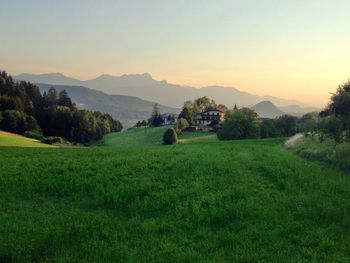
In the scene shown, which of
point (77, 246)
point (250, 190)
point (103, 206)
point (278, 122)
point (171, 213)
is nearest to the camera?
point (77, 246)

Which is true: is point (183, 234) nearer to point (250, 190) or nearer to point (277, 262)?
point (277, 262)

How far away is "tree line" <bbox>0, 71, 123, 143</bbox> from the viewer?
104250mm

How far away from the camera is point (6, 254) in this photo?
38.5ft

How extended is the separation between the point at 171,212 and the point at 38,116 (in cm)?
11066

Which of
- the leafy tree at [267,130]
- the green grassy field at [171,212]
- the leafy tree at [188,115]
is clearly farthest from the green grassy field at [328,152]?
the leafy tree at [188,115]

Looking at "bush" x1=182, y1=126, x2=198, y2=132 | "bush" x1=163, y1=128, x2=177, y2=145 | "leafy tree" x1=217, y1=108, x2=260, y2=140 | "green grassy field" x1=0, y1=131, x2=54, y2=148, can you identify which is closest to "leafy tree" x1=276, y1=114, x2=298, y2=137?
"bush" x1=163, y1=128, x2=177, y2=145

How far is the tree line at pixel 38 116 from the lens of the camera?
10425cm

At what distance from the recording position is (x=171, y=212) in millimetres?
15641

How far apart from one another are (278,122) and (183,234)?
331ft

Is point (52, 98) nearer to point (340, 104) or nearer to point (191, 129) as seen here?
point (191, 129)

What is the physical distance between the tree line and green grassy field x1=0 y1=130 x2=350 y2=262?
85.7 meters

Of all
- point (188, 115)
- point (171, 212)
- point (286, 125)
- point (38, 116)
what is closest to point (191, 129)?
point (188, 115)

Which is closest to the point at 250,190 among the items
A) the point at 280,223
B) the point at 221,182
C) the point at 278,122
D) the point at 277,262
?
the point at 221,182

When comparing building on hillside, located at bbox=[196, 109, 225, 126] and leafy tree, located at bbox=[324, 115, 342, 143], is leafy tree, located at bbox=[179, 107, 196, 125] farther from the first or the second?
leafy tree, located at bbox=[324, 115, 342, 143]
